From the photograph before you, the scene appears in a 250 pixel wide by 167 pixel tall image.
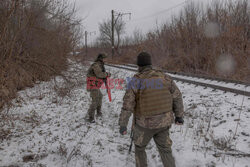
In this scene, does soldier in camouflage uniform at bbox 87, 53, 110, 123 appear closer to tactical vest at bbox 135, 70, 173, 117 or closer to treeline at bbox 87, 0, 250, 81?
tactical vest at bbox 135, 70, 173, 117

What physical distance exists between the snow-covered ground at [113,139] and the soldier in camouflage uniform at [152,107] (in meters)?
0.92

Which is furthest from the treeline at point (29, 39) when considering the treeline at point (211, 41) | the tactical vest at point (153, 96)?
the treeline at point (211, 41)

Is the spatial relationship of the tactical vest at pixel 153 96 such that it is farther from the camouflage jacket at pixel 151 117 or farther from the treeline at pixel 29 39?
the treeline at pixel 29 39

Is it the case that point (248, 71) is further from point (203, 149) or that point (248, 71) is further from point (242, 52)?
point (203, 149)

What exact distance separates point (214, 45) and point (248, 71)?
3.13 m

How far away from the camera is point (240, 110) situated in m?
4.46

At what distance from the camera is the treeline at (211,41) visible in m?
9.10

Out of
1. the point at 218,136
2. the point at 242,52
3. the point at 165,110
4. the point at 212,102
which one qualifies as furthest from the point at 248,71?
the point at 165,110

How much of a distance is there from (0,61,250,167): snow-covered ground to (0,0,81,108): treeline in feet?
3.10

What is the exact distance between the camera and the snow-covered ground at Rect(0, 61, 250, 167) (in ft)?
10.3

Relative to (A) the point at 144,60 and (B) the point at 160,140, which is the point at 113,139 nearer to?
(B) the point at 160,140

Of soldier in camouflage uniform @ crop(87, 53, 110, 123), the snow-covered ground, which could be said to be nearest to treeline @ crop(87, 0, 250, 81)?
the snow-covered ground

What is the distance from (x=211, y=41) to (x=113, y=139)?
31.7 ft

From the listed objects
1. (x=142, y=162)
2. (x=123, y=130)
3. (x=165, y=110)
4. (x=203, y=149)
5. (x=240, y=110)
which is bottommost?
(x=203, y=149)
